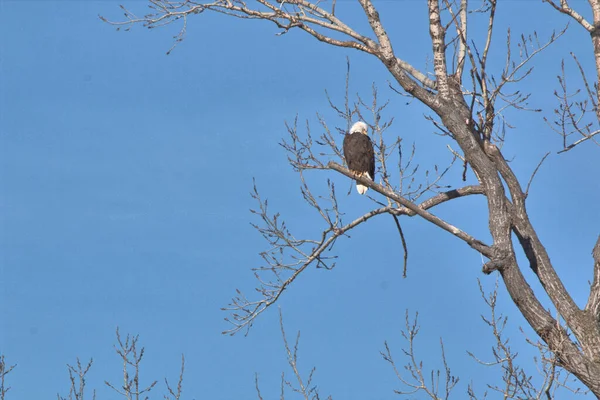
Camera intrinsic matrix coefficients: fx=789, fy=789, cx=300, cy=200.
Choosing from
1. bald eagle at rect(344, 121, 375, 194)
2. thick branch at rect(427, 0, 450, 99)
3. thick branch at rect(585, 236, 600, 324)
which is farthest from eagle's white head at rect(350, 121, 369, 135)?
thick branch at rect(585, 236, 600, 324)

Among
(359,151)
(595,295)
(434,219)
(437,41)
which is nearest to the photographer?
(595,295)

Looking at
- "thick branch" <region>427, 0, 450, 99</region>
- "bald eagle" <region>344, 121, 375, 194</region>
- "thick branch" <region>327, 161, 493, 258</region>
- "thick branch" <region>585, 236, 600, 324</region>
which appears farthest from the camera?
"bald eagle" <region>344, 121, 375, 194</region>

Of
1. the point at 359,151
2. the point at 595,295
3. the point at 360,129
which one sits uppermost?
the point at 360,129

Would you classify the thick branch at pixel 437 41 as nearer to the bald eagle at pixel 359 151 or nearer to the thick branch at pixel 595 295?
the thick branch at pixel 595 295

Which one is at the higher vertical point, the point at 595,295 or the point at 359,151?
the point at 359,151

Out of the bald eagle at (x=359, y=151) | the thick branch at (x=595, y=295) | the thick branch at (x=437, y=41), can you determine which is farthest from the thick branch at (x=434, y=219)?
the bald eagle at (x=359, y=151)

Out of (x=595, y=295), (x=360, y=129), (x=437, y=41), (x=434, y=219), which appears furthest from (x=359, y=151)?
(x=595, y=295)

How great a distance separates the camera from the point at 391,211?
6.90m

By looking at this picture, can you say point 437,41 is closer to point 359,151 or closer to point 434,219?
point 434,219

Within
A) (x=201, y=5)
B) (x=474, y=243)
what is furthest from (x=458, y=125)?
(x=201, y=5)

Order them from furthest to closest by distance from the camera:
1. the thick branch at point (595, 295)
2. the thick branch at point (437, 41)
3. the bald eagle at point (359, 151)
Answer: the bald eagle at point (359, 151), the thick branch at point (437, 41), the thick branch at point (595, 295)

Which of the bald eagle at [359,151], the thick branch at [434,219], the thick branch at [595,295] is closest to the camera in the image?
the thick branch at [595,295]

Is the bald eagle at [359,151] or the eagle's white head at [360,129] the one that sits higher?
the eagle's white head at [360,129]

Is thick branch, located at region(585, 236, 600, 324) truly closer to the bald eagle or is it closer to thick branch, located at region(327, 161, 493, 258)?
thick branch, located at region(327, 161, 493, 258)
